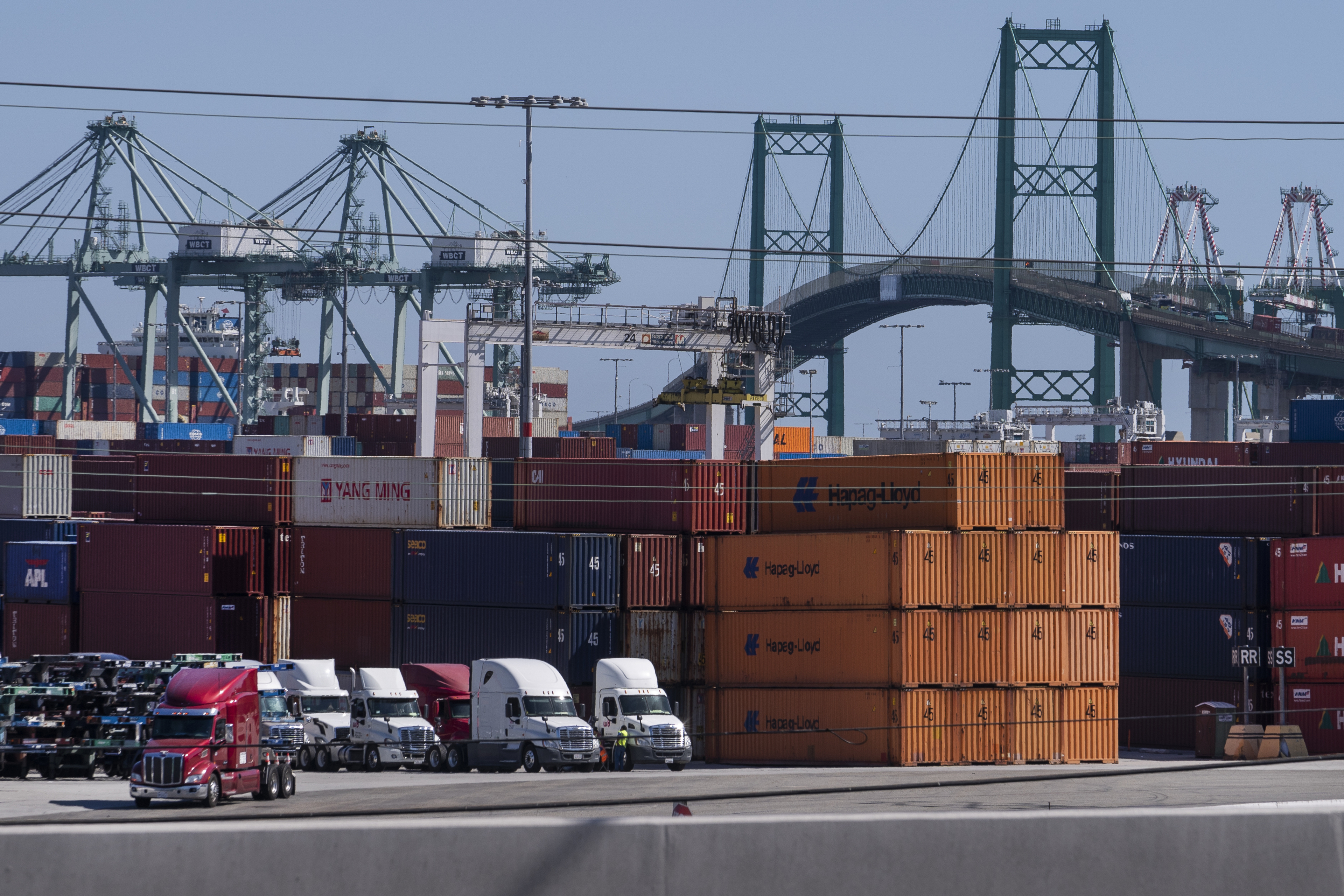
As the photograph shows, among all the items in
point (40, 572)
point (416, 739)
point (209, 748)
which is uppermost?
point (40, 572)

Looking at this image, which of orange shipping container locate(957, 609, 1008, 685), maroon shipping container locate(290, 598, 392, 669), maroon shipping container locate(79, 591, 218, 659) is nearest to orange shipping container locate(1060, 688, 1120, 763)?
orange shipping container locate(957, 609, 1008, 685)

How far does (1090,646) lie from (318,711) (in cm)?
1566

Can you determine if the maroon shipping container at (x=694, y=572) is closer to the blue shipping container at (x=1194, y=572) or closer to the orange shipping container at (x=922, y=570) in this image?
the orange shipping container at (x=922, y=570)

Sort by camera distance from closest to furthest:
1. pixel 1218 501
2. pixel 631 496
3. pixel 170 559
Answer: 1. pixel 631 496
2. pixel 170 559
3. pixel 1218 501

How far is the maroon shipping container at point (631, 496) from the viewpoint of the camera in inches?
1272

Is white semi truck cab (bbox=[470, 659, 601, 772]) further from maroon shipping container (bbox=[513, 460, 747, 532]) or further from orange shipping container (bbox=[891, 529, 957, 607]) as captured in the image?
orange shipping container (bbox=[891, 529, 957, 607])

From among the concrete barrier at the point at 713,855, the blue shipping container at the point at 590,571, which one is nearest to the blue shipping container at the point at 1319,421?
the blue shipping container at the point at 590,571

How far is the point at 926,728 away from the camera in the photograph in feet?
90.9

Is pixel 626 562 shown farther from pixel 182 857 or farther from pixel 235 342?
pixel 235 342

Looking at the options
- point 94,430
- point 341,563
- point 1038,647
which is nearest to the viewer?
point 1038,647

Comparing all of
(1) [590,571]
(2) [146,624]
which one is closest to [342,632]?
(2) [146,624]

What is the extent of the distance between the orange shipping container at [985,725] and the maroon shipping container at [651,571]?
6.91 meters

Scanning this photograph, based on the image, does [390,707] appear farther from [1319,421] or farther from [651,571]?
[1319,421]

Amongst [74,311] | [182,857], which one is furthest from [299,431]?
[182,857]
